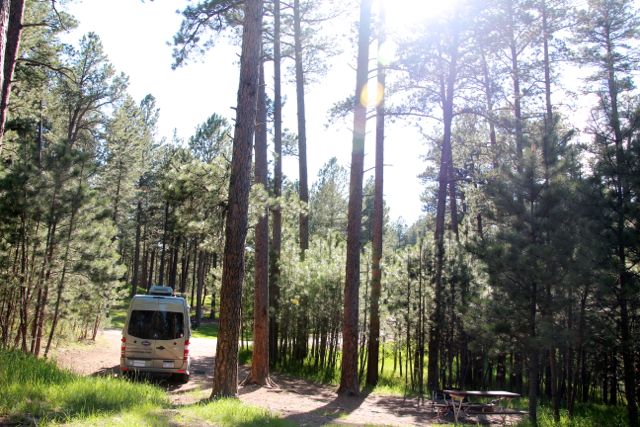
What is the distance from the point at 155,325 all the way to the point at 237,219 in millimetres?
5211

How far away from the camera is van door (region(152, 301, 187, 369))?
12539 mm

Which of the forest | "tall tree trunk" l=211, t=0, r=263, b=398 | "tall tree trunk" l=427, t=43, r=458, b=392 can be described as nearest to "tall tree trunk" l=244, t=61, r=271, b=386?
the forest

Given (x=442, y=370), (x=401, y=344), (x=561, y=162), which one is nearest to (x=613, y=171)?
(x=561, y=162)

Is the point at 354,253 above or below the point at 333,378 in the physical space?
above

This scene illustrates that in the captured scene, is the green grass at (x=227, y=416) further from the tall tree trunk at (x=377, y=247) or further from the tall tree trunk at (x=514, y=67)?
the tall tree trunk at (x=514, y=67)

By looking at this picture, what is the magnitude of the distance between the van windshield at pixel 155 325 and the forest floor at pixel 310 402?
1307mm

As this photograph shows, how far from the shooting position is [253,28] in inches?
375

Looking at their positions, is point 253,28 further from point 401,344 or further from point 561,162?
point 401,344

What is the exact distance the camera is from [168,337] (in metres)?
12.6

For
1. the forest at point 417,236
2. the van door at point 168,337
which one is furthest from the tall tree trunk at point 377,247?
the van door at point 168,337

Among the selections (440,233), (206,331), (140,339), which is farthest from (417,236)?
(206,331)

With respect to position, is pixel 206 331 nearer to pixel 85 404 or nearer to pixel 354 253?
pixel 354 253

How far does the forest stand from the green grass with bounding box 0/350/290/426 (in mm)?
1766

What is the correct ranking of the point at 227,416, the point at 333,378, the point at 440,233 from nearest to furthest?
the point at 227,416
the point at 440,233
the point at 333,378
